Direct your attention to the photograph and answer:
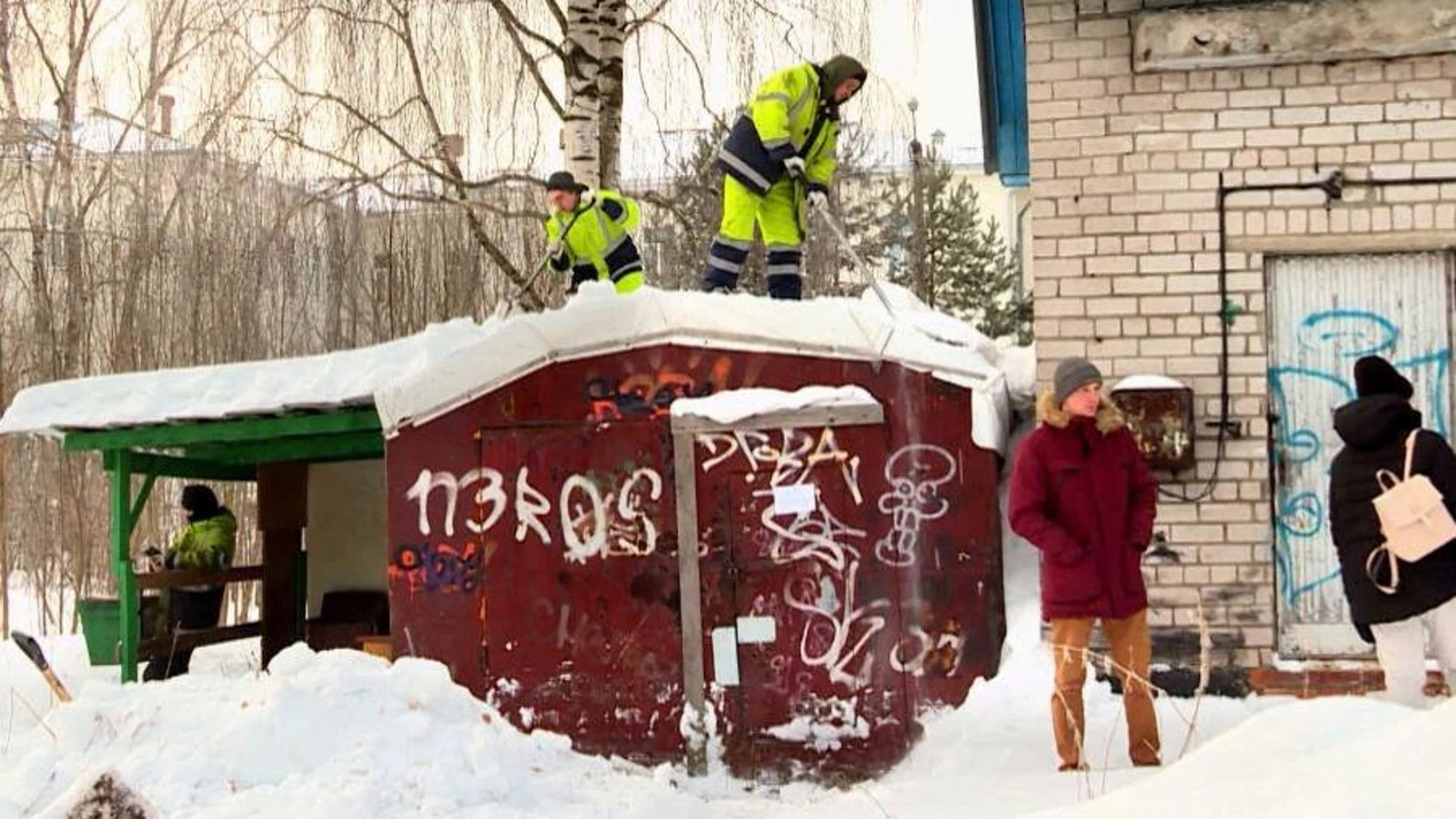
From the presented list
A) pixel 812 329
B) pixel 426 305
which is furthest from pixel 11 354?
pixel 812 329

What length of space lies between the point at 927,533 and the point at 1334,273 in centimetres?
236

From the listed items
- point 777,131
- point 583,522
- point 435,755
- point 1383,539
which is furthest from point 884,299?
point 435,755

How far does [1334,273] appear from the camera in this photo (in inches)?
282

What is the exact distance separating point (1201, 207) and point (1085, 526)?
2.18 meters

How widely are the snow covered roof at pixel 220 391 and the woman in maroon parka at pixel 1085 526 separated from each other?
4.09m

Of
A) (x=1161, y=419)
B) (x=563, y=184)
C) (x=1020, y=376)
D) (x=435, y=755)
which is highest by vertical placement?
(x=563, y=184)

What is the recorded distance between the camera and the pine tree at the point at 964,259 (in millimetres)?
30125

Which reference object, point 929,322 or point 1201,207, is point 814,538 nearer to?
point 929,322

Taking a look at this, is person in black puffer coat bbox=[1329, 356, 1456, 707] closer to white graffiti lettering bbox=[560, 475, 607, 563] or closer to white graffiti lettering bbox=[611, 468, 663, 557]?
white graffiti lettering bbox=[611, 468, 663, 557]

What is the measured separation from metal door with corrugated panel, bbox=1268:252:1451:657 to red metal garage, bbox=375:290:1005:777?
4.58 feet

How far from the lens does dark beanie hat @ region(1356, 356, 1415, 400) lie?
5762 mm

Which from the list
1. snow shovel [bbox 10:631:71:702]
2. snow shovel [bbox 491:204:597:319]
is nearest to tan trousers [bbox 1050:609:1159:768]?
snow shovel [bbox 491:204:597:319]

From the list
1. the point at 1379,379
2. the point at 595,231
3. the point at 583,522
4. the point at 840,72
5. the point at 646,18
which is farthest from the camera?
the point at 646,18

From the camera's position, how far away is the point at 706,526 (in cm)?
778
